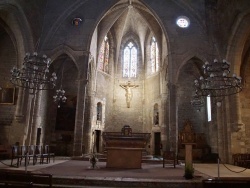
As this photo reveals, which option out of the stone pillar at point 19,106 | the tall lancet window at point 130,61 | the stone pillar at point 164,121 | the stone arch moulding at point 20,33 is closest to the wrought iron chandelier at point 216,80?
the stone pillar at point 164,121

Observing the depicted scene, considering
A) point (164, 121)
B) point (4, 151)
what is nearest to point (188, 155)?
point (4, 151)

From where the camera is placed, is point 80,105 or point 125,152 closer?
point 125,152

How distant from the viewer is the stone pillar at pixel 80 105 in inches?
589

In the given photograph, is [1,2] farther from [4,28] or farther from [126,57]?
[126,57]

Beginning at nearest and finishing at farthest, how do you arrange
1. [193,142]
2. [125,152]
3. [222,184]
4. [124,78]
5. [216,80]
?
[222,184] → [125,152] → [216,80] → [193,142] → [124,78]

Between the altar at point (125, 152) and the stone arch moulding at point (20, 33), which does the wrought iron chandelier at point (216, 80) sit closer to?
the altar at point (125, 152)

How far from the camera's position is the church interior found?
14.1 metres

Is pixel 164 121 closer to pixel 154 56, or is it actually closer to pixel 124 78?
pixel 124 78

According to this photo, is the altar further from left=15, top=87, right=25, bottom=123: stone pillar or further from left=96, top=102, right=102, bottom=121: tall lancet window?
left=96, top=102, right=102, bottom=121: tall lancet window

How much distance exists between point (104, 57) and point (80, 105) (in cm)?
818

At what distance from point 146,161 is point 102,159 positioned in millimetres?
2637

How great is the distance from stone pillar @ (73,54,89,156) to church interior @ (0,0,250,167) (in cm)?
6

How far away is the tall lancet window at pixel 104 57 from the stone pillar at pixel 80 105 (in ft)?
16.5

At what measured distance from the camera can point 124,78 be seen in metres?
22.9
